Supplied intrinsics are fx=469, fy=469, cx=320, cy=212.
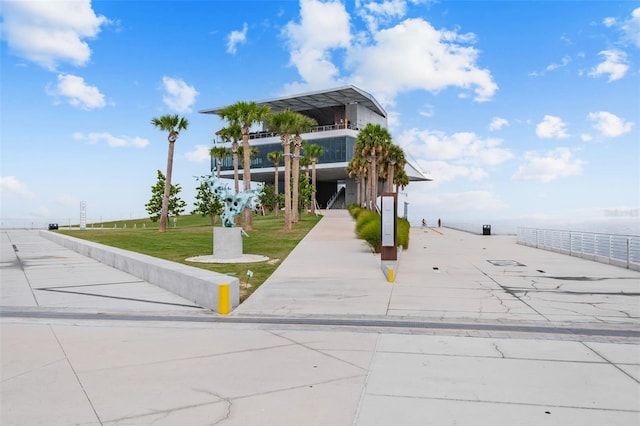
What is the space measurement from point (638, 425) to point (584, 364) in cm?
204

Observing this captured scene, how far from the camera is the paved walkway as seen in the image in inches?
197

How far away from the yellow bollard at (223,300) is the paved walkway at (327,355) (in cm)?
29

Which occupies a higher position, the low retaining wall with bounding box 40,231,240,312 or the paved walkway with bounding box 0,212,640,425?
the low retaining wall with bounding box 40,231,240,312

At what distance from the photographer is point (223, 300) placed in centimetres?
1027

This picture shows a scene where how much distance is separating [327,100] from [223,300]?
251 ft

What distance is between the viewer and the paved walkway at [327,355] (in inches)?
197

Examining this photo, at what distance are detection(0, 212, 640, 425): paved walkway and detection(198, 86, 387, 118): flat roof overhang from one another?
67492mm

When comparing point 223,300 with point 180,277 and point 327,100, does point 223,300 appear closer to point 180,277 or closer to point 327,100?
point 180,277

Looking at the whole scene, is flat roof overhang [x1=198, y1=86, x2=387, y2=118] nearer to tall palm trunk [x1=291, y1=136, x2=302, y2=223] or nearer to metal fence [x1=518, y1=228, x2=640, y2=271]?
tall palm trunk [x1=291, y1=136, x2=302, y2=223]

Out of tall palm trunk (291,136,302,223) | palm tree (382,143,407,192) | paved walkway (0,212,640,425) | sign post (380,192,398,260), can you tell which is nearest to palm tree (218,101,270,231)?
tall palm trunk (291,136,302,223)

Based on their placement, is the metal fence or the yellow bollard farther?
the metal fence

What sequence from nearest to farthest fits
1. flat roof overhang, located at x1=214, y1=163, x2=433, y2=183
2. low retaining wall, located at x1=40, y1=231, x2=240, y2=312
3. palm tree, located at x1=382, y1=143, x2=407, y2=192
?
low retaining wall, located at x1=40, y1=231, x2=240, y2=312 < palm tree, located at x1=382, y1=143, x2=407, y2=192 < flat roof overhang, located at x1=214, y1=163, x2=433, y2=183

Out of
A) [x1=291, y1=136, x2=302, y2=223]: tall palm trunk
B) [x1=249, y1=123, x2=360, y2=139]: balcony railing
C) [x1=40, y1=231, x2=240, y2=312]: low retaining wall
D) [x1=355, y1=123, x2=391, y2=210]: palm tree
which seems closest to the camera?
[x1=40, y1=231, x2=240, y2=312]: low retaining wall

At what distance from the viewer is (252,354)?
703cm
